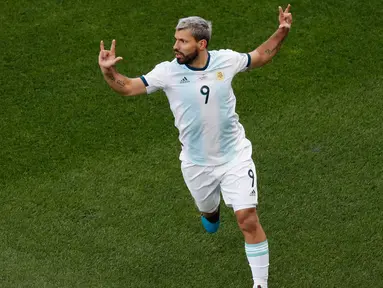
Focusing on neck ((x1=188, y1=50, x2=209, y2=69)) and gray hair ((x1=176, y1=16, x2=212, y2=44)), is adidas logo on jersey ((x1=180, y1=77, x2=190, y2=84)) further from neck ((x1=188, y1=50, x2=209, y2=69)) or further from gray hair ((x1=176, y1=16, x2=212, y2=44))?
gray hair ((x1=176, y1=16, x2=212, y2=44))

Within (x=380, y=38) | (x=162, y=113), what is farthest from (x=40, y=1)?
(x=380, y=38)

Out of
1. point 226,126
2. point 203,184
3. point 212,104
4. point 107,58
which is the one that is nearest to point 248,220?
point 203,184

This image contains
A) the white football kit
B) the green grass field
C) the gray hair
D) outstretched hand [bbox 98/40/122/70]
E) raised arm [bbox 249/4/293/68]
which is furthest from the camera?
the green grass field

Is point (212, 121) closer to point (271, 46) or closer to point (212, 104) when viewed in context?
point (212, 104)

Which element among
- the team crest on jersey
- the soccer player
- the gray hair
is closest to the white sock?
the soccer player

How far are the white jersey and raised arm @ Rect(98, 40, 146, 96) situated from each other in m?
0.09

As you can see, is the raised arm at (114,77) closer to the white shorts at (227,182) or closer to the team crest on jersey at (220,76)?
the team crest on jersey at (220,76)

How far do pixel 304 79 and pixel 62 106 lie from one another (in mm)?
2813

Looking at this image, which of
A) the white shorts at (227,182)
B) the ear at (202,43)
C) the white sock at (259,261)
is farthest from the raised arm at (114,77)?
the white sock at (259,261)

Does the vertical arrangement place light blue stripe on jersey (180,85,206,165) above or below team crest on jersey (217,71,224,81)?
below

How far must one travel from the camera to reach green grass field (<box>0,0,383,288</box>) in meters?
8.14

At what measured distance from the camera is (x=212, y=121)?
742 centimetres

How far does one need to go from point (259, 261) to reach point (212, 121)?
4.06ft

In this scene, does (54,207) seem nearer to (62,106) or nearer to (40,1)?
(62,106)
